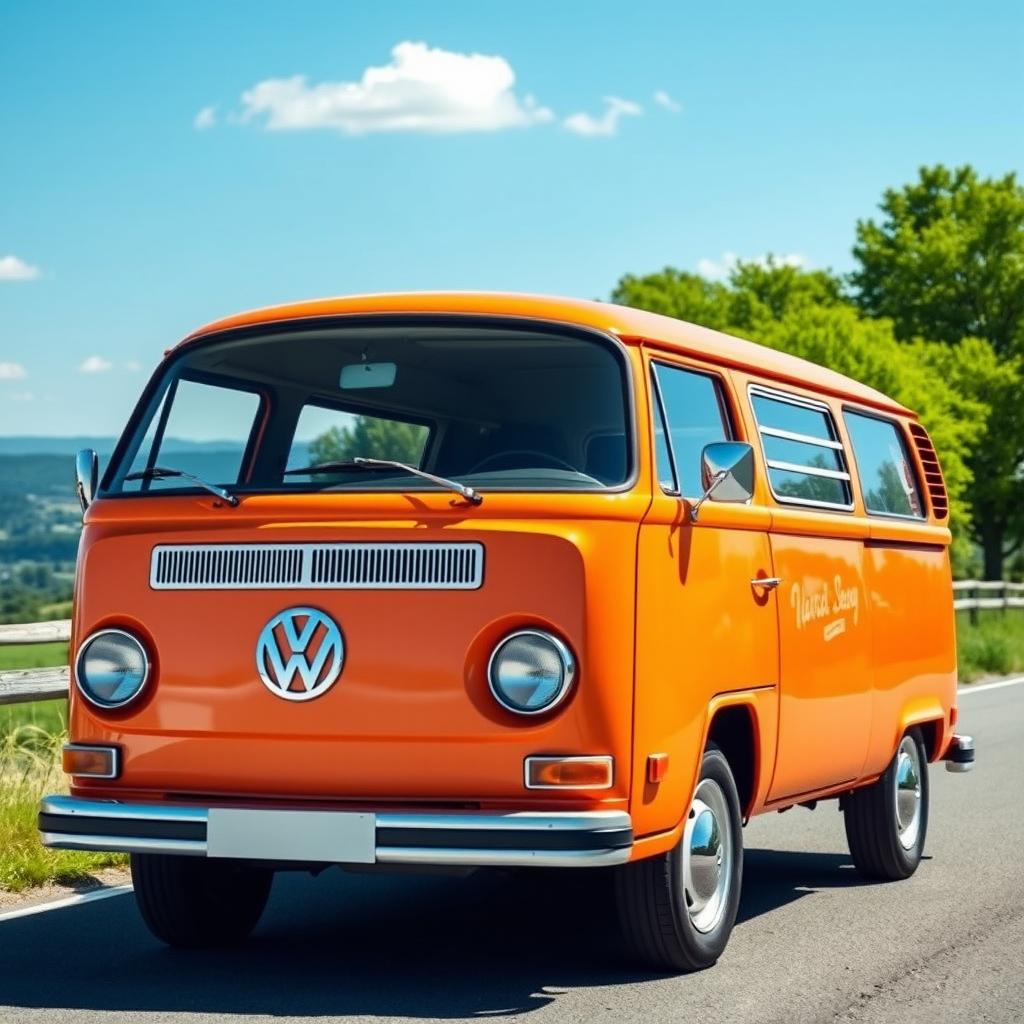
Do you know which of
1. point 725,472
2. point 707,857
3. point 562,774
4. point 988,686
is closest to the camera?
point 562,774

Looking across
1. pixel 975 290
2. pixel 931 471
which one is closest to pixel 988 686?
pixel 931 471

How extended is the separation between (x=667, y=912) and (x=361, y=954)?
1.27 metres

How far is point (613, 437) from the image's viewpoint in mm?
6594

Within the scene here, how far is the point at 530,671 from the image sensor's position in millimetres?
6090

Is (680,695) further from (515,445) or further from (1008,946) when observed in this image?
(1008,946)

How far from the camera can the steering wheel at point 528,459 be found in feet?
21.7

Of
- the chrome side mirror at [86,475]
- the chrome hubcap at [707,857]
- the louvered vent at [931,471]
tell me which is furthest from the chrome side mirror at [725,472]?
the louvered vent at [931,471]

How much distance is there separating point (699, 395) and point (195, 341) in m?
1.87

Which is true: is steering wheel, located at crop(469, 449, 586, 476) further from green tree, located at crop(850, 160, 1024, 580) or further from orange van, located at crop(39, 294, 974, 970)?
green tree, located at crop(850, 160, 1024, 580)

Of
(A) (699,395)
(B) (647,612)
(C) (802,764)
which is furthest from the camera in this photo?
(C) (802,764)

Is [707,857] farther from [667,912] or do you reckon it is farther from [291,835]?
[291,835]

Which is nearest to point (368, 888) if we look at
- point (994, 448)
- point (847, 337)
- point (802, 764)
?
point (802, 764)

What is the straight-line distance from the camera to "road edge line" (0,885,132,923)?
8.07 metres

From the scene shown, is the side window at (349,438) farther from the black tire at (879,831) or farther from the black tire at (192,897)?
the black tire at (879,831)
